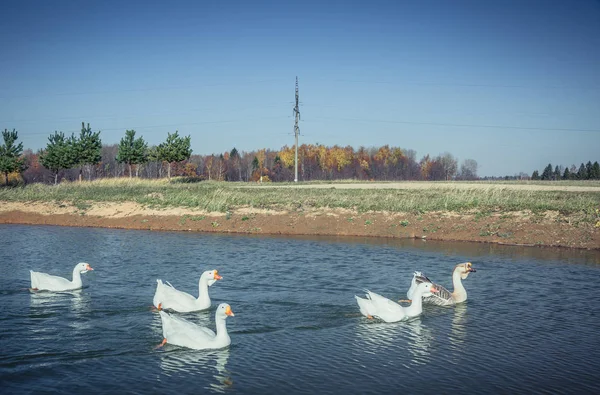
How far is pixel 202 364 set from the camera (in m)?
10.6

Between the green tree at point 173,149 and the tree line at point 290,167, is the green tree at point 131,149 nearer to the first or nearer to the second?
the green tree at point 173,149

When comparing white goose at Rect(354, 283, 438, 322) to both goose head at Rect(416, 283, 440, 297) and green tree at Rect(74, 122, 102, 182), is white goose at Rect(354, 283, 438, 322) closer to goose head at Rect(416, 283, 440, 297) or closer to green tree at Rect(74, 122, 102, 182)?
goose head at Rect(416, 283, 440, 297)

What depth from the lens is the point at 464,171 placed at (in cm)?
18675

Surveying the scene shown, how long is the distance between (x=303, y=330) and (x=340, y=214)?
20.4m

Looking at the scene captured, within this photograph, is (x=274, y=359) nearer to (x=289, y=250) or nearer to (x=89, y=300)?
(x=89, y=300)

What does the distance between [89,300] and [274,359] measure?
20.9 feet

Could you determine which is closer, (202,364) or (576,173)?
(202,364)

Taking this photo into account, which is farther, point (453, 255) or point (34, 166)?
point (34, 166)

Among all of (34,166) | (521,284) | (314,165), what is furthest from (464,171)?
(521,284)

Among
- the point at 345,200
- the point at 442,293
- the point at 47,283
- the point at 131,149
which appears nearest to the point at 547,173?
the point at 131,149

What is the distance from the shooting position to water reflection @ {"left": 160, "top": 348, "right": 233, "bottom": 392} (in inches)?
383

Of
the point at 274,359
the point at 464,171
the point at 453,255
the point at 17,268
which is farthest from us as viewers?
the point at 464,171

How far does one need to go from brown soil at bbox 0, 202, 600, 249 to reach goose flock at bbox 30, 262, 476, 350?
13.2 m

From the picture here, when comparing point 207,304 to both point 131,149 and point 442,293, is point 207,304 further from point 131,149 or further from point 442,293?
point 131,149
